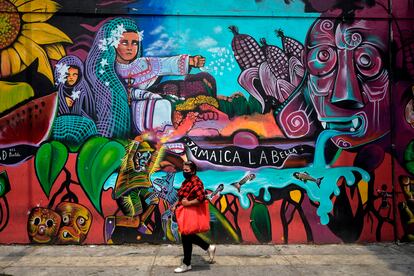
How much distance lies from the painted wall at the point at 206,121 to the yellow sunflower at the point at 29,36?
18 millimetres

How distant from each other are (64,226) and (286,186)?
3825 mm

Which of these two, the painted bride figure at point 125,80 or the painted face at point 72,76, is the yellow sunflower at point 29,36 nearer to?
the painted face at point 72,76

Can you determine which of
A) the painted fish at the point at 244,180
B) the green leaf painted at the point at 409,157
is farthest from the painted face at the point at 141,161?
the green leaf painted at the point at 409,157

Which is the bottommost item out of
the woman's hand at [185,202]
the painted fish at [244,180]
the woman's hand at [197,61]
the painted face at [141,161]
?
the woman's hand at [185,202]

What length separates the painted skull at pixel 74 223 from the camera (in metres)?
7.62

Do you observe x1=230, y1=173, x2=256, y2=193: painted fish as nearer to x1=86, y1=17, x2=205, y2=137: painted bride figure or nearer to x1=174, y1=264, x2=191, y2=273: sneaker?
x1=86, y1=17, x2=205, y2=137: painted bride figure

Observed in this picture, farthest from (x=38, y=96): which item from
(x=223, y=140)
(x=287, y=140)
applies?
(x=287, y=140)

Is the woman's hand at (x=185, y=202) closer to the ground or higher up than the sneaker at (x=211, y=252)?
higher up

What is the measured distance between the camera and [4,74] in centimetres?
770

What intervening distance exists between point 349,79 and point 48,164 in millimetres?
5390

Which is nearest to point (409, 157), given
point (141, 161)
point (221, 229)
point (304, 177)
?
point (304, 177)

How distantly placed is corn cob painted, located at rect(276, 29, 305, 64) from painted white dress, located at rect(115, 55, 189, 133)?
193cm

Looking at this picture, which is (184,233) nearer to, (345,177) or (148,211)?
(148,211)

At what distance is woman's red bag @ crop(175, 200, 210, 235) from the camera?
6152 mm
